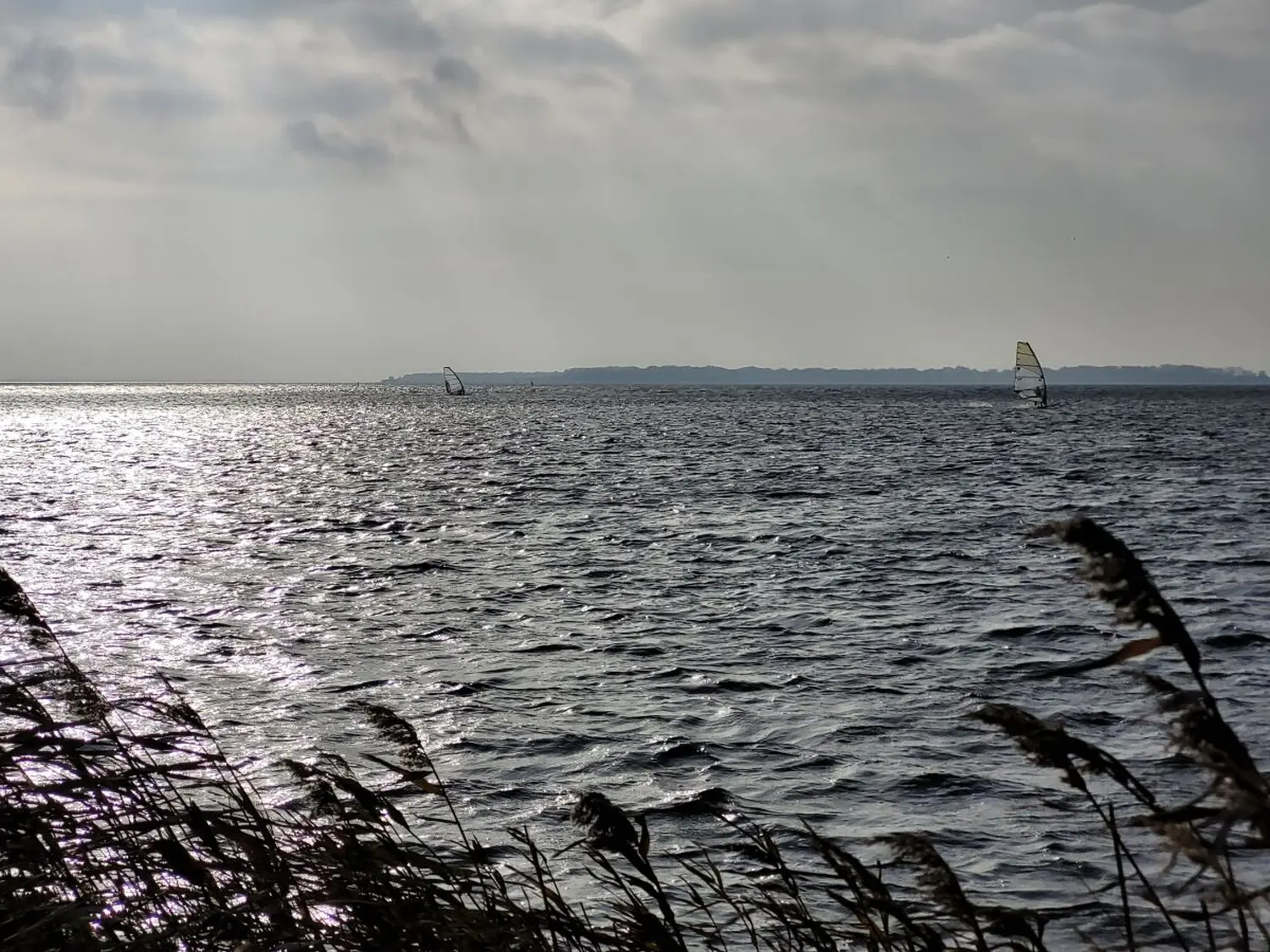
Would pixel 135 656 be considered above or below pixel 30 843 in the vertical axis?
below

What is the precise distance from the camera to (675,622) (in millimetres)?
23250

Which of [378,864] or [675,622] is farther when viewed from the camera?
[675,622]

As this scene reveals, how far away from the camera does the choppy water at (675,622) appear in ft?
45.1

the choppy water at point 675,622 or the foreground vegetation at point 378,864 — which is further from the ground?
the foreground vegetation at point 378,864

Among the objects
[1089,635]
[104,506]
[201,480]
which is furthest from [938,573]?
[201,480]

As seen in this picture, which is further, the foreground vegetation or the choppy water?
the choppy water

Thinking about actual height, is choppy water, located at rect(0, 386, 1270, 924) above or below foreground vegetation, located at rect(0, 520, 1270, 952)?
below

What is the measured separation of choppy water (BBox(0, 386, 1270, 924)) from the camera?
45.1 feet

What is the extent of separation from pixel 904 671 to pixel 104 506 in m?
38.4

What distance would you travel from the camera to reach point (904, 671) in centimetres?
1855

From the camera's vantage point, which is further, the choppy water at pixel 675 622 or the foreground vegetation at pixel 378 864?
the choppy water at pixel 675 622

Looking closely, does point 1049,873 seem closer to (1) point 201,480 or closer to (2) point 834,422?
(1) point 201,480

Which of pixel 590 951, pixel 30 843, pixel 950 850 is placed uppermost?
pixel 30 843

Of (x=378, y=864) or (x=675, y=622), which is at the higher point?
(x=378, y=864)
